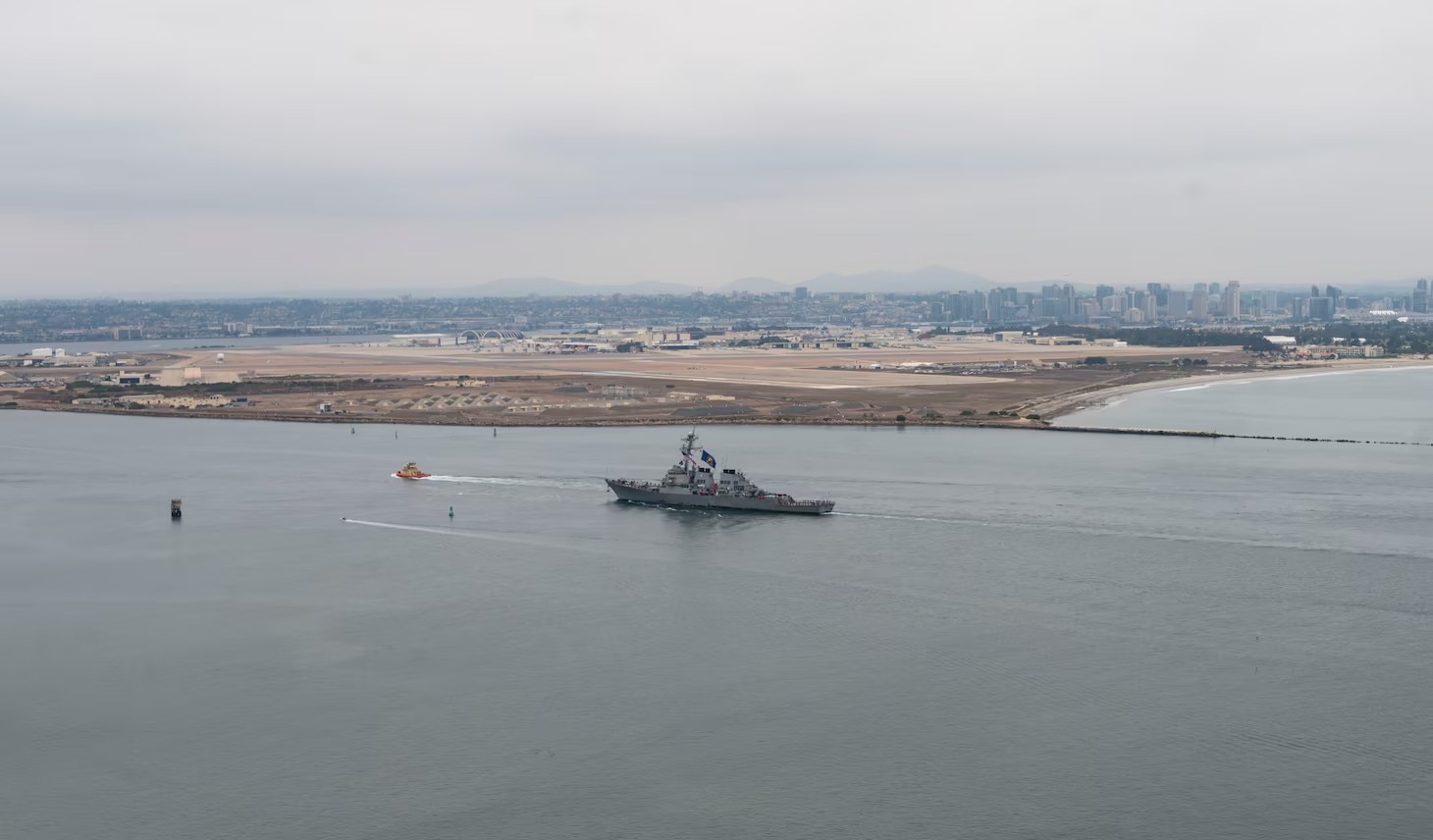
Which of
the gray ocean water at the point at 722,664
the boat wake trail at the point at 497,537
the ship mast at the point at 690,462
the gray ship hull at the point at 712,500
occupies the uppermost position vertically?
the ship mast at the point at 690,462

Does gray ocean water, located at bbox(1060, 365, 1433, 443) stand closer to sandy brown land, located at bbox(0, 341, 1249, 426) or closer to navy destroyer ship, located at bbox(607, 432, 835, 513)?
sandy brown land, located at bbox(0, 341, 1249, 426)

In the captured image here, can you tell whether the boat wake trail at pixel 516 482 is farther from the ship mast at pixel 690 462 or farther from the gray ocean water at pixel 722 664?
the ship mast at pixel 690 462

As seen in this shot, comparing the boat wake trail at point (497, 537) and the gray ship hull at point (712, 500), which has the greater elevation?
the gray ship hull at point (712, 500)

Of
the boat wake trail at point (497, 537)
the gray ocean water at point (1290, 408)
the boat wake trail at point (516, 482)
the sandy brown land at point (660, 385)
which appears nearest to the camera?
the boat wake trail at point (497, 537)

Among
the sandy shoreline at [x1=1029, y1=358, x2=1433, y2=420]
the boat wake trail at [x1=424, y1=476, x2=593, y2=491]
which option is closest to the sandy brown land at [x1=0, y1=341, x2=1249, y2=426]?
the sandy shoreline at [x1=1029, y1=358, x2=1433, y2=420]

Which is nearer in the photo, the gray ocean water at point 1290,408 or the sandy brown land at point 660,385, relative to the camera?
the gray ocean water at point 1290,408

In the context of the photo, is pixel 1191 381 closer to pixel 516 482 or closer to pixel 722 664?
pixel 516 482

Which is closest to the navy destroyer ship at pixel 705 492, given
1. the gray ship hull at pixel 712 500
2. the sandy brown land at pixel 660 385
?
the gray ship hull at pixel 712 500
